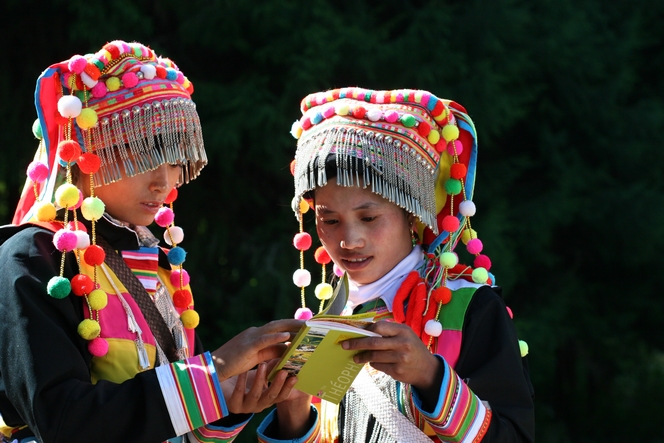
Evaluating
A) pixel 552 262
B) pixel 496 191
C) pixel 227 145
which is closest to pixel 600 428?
pixel 552 262

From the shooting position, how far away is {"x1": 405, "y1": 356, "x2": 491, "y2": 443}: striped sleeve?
2.25 m

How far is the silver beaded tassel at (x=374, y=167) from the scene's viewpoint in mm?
2615

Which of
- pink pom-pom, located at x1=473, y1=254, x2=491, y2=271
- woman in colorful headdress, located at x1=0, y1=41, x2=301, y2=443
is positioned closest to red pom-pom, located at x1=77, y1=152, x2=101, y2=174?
woman in colorful headdress, located at x1=0, y1=41, x2=301, y2=443

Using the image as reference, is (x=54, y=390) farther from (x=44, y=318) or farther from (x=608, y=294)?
(x=608, y=294)

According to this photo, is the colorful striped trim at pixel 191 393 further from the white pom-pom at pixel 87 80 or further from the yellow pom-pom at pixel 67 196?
the white pom-pom at pixel 87 80

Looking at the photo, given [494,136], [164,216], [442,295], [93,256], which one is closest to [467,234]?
[442,295]

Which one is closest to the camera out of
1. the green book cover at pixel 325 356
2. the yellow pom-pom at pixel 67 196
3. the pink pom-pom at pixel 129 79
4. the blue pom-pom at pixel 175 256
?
the green book cover at pixel 325 356

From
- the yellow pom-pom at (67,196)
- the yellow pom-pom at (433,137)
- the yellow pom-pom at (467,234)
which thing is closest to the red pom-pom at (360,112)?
the yellow pom-pom at (433,137)

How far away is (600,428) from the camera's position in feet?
22.5

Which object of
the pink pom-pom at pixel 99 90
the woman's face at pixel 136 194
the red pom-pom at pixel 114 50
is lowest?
the woman's face at pixel 136 194

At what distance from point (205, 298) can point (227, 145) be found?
3.42ft

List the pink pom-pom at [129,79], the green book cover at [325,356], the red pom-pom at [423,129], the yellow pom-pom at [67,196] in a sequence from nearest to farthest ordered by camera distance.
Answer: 1. the green book cover at [325,356]
2. the yellow pom-pom at [67,196]
3. the pink pom-pom at [129,79]
4. the red pom-pom at [423,129]

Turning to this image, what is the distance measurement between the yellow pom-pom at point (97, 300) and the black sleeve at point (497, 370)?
3.44 ft

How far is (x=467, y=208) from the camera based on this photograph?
2766mm
